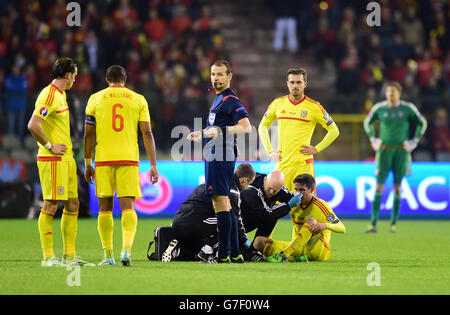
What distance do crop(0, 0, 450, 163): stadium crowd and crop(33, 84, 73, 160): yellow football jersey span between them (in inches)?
336

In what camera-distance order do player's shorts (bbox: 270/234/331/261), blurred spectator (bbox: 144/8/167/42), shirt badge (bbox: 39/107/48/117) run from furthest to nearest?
blurred spectator (bbox: 144/8/167/42) < player's shorts (bbox: 270/234/331/261) < shirt badge (bbox: 39/107/48/117)

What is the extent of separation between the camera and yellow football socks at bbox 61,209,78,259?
854 centimetres

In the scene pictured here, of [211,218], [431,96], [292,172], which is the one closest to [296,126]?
[292,172]

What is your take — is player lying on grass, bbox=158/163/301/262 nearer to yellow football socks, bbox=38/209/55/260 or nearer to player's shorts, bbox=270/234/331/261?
player's shorts, bbox=270/234/331/261

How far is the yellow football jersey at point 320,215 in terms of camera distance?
9125 millimetres

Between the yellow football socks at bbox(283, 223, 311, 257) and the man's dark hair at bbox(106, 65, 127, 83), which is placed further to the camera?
the yellow football socks at bbox(283, 223, 311, 257)

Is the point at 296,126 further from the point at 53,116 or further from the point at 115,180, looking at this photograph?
the point at 53,116

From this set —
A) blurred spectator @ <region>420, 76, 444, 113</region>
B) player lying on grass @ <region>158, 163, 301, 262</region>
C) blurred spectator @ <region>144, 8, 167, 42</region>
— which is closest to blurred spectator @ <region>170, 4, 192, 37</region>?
blurred spectator @ <region>144, 8, 167, 42</region>

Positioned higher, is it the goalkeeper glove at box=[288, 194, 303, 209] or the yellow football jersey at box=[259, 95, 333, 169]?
the yellow football jersey at box=[259, 95, 333, 169]

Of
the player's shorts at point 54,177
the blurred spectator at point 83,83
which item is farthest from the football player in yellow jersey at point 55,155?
the blurred spectator at point 83,83

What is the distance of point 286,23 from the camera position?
71.4 ft
